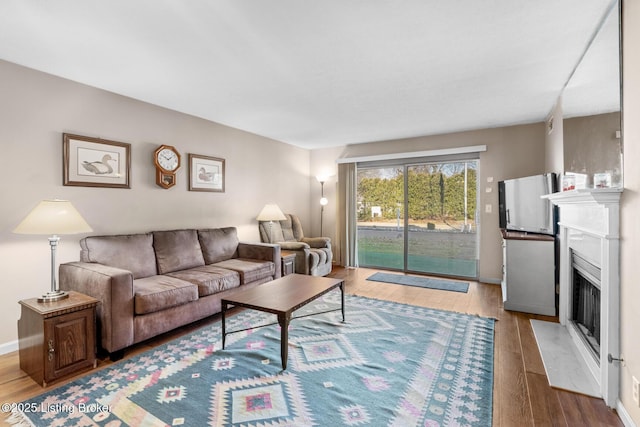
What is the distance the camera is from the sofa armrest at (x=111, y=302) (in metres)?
2.29

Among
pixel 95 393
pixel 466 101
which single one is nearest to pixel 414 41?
pixel 466 101

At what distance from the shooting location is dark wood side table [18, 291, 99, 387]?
201cm

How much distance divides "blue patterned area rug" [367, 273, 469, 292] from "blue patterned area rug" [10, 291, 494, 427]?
146 centimetres

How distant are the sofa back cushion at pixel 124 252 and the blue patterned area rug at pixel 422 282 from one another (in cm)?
317

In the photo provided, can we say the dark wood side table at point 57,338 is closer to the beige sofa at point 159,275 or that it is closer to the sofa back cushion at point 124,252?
the beige sofa at point 159,275

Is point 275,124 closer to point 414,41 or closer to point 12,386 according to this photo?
point 414,41

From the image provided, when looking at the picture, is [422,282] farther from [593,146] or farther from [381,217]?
[593,146]

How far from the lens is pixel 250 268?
3.55m

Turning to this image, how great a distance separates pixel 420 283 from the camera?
4.59 m

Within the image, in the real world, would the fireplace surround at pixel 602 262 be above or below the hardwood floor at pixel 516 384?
above

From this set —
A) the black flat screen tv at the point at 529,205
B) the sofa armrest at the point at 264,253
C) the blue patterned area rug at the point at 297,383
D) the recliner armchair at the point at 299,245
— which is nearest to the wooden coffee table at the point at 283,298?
the blue patterned area rug at the point at 297,383

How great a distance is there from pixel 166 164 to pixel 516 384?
394 centimetres

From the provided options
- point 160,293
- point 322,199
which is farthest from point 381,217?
point 160,293

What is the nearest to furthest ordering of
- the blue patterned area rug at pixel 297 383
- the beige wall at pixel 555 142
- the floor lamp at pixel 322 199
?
the blue patterned area rug at pixel 297 383, the beige wall at pixel 555 142, the floor lamp at pixel 322 199
